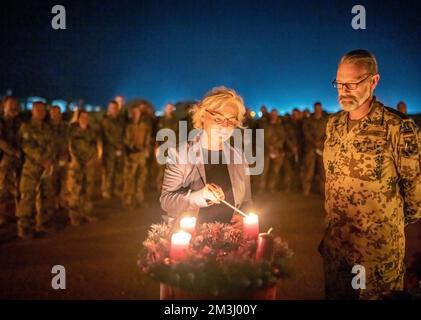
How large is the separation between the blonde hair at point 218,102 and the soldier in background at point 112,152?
7.59 m

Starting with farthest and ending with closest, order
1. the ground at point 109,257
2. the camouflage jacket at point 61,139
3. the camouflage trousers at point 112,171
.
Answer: the camouflage trousers at point 112,171 → the camouflage jacket at point 61,139 → the ground at point 109,257

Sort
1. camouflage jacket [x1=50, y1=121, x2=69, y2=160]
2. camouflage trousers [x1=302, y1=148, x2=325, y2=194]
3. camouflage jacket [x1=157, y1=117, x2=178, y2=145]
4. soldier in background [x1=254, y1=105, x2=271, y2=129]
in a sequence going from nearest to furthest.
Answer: camouflage jacket [x1=50, y1=121, x2=69, y2=160] → camouflage jacket [x1=157, y1=117, x2=178, y2=145] → camouflage trousers [x1=302, y1=148, x2=325, y2=194] → soldier in background [x1=254, y1=105, x2=271, y2=129]

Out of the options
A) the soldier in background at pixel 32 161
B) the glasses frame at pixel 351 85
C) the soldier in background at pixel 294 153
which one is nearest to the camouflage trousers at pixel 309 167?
the soldier in background at pixel 294 153

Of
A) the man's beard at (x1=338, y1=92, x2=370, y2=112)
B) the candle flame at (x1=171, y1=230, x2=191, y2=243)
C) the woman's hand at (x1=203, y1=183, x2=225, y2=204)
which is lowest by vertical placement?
the candle flame at (x1=171, y1=230, x2=191, y2=243)

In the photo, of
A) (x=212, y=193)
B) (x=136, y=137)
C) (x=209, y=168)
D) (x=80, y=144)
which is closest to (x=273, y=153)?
(x=136, y=137)

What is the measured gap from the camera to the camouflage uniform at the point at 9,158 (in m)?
7.51

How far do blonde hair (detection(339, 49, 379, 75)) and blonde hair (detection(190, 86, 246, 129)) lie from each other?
748mm

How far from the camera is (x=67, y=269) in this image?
607 centimetres

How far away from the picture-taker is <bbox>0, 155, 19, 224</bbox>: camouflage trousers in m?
7.73

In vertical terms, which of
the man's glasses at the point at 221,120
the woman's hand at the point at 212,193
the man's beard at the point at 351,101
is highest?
the man's beard at the point at 351,101

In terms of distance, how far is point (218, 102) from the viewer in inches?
118

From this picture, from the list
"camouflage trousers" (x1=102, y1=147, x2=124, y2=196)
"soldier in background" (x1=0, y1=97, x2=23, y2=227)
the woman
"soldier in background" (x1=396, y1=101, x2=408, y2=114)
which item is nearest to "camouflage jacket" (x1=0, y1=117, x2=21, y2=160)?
"soldier in background" (x1=0, y1=97, x2=23, y2=227)

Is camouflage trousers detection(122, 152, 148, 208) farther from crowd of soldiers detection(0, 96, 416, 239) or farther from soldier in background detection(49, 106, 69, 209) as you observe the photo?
soldier in background detection(49, 106, 69, 209)

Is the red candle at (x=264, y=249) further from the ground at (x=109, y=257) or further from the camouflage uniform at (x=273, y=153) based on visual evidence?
the camouflage uniform at (x=273, y=153)
